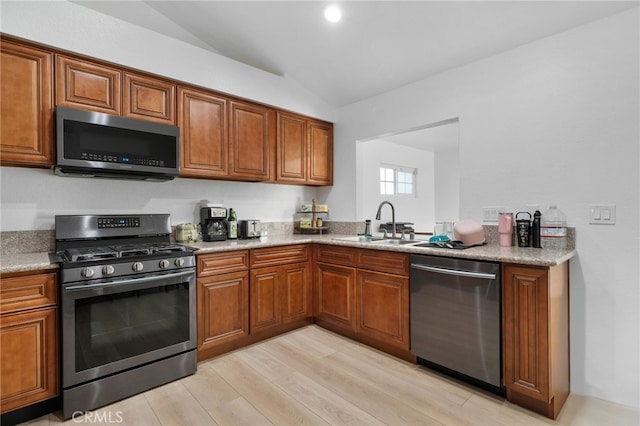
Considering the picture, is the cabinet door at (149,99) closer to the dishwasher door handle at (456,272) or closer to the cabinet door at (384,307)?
the cabinet door at (384,307)

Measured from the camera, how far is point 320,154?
12.4 feet

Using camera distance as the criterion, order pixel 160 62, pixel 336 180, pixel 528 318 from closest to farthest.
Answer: pixel 528 318, pixel 160 62, pixel 336 180

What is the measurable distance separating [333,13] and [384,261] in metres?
1.99

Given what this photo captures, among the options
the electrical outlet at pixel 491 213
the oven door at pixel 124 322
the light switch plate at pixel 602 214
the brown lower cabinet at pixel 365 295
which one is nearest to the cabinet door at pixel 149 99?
the oven door at pixel 124 322

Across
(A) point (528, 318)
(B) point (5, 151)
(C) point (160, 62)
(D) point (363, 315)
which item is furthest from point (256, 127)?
(A) point (528, 318)

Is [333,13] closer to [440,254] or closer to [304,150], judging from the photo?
[304,150]

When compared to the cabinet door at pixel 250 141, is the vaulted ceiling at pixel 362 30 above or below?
above

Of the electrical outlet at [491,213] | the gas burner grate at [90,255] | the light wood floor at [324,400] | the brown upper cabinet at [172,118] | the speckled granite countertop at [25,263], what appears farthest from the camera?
the electrical outlet at [491,213]

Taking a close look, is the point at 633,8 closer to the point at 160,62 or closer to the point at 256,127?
the point at 256,127

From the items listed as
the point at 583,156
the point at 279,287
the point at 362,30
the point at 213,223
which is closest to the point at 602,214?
the point at 583,156

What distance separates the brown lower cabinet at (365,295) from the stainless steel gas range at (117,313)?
124cm

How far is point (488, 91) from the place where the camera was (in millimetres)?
2561

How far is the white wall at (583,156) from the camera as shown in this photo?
1962 mm

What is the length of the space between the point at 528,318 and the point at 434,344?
2.16ft
